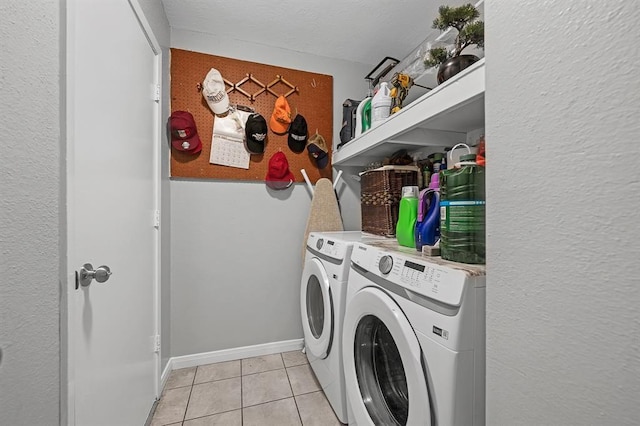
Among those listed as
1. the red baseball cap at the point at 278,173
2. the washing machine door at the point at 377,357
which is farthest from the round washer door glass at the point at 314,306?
the red baseball cap at the point at 278,173

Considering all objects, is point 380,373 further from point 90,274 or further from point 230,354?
point 230,354

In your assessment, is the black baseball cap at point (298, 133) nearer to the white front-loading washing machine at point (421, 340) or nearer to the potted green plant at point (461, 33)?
the potted green plant at point (461, 33)

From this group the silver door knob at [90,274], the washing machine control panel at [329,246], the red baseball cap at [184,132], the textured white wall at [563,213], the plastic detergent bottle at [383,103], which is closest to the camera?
the textured white wall at [563,213]

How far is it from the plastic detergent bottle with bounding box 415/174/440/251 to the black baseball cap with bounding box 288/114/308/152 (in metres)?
1.17

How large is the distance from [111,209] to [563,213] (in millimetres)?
→ 1354

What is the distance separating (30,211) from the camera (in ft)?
1.81

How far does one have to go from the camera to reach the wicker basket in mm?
1522

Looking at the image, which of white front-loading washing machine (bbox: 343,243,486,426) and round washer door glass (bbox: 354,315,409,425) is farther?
round washer door glass (bbox: 354,315,409,425)

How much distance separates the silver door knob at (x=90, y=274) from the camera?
80 centimetres

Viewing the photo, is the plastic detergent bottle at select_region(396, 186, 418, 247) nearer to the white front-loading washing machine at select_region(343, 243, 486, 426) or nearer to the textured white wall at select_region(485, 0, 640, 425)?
the white front-loading washing machine at select_region(343, 243, 486, 426)

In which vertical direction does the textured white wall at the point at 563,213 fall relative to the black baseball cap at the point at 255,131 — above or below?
below

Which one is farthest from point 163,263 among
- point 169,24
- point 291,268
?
point 169,24

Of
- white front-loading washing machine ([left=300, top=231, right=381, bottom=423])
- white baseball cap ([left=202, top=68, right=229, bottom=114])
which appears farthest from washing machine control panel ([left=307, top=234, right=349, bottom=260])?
white baseball cap ([left=202, top=68, right=229, bottom=114])

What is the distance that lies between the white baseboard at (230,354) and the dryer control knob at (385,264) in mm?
1404
